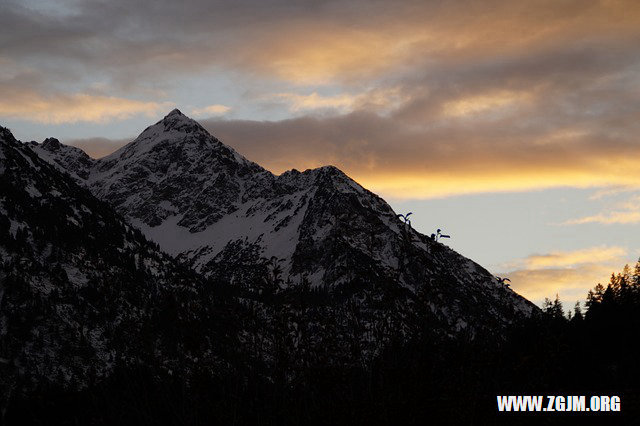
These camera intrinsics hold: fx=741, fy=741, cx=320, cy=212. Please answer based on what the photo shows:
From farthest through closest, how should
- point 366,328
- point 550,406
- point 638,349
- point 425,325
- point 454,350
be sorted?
point 638,349
point 366,328
point 454,350
point 425,325
point 550,406

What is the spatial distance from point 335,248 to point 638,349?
68.2 metres

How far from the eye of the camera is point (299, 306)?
41.9 feet

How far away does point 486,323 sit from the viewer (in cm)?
1295

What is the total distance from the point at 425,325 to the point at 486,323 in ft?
4.49

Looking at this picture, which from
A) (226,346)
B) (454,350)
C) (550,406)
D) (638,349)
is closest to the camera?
(550,406)

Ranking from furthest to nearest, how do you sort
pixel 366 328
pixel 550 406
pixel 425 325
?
1. pixel 366 328
2. pixel 425 325
3. pixel 550 406

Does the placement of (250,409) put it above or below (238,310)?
below

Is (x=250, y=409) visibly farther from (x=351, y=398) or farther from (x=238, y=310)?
(x=351, y=398)

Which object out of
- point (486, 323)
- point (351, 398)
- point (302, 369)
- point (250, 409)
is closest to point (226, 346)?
point (250, 409)

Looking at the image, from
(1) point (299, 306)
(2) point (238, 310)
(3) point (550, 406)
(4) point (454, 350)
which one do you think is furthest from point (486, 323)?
(2) point (238, 310)

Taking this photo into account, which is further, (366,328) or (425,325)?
(366,328)

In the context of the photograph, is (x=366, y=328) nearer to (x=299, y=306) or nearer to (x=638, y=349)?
(x=299, y=306)

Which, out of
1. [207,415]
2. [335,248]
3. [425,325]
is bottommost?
[207,415]

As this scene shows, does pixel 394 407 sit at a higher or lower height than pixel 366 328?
lower
